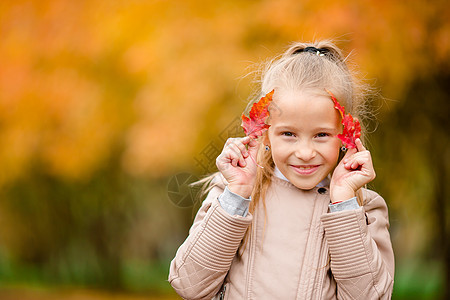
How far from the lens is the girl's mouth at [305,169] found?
1948mm

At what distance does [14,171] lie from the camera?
7102 mm

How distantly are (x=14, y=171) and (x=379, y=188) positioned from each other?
4.36 meters

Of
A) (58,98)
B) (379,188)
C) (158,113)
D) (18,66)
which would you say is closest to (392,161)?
(379,188)

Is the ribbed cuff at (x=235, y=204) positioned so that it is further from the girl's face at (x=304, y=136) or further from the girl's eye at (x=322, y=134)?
the girl's eye at (x=322, y=134)

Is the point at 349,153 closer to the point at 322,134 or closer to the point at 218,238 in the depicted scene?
the point at 322,134

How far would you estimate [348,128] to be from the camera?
191 centimetres

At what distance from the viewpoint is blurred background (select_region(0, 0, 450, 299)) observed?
4840 mm

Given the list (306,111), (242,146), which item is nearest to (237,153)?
(242,146)

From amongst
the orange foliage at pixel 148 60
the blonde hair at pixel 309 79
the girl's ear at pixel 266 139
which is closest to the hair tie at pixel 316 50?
the blonde hair at pixel 309 79

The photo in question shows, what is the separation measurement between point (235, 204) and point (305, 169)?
26cm

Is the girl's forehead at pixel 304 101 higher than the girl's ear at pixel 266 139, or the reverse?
the girl's forehead at pixel 304 101

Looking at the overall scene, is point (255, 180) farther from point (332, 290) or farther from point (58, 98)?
point (58, 98)

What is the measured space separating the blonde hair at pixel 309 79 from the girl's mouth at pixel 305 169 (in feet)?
0.46

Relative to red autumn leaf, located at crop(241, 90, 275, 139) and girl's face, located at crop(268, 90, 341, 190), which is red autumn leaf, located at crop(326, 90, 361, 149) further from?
red autumn leaf, located at crop(241, 90, 275, 139)
